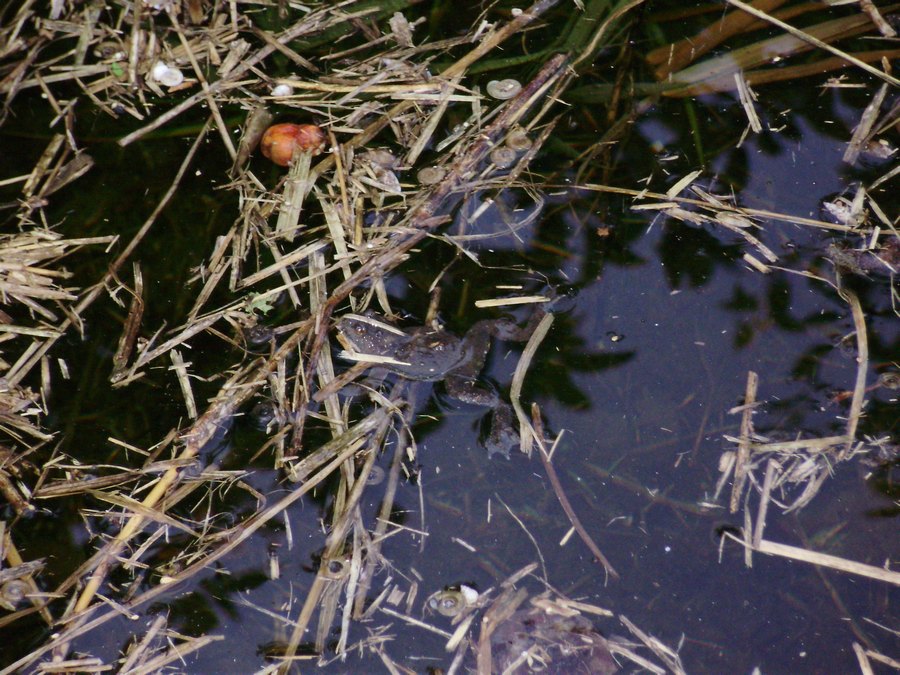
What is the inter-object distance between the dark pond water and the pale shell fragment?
44 centimetres

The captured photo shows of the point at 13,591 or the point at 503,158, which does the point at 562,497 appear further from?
the point at 13,591

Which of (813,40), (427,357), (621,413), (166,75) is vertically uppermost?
(166,75)

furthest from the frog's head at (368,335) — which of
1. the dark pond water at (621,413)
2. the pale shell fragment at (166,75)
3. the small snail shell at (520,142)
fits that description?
the pale shell fragment at (166,75)

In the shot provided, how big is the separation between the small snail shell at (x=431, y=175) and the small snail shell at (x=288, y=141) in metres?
0.40

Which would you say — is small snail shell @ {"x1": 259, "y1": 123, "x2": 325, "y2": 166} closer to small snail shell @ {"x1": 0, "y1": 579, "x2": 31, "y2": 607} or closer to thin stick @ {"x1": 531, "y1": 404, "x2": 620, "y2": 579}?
thin stick @ {"x1": 531, "y1": 404, "x2": 620, "y2": 579}

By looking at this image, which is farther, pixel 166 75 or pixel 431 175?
pixel 166 75

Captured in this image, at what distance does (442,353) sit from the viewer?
6.67 feet

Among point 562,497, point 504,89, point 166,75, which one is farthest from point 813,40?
point 166,75

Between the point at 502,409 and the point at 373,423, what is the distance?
0.42 meters

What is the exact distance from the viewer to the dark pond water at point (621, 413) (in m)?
1.90

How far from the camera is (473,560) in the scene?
195 cm

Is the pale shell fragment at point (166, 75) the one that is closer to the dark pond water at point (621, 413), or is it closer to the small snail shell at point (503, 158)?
the dark pond water at point (621, 413)

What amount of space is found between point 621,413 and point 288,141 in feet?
4.90

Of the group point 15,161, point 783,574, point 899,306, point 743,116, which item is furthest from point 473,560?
point 15,161
